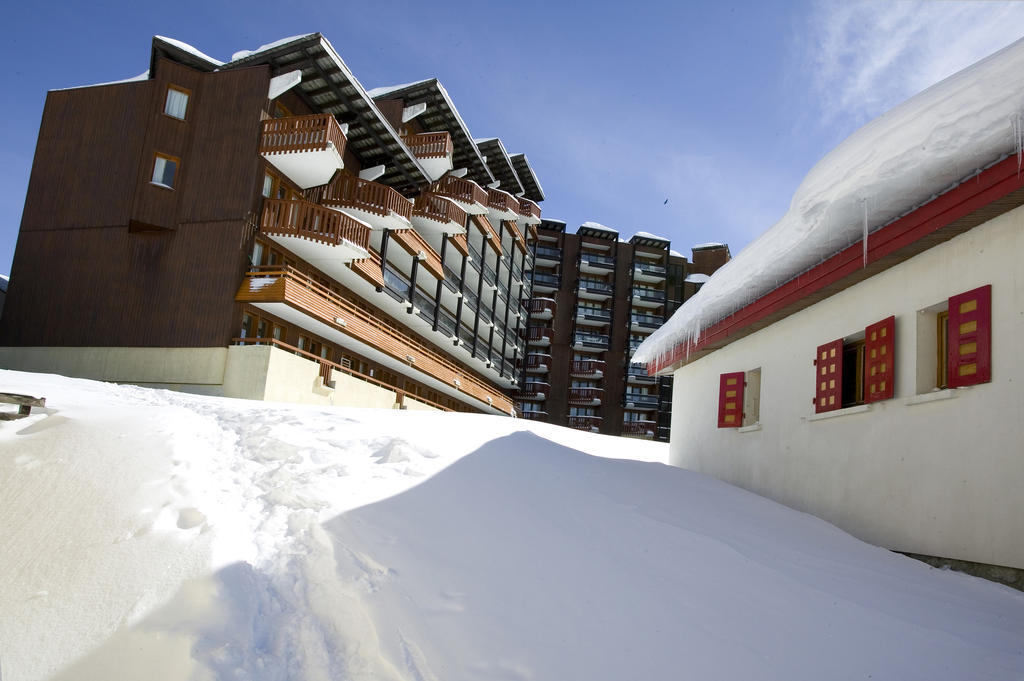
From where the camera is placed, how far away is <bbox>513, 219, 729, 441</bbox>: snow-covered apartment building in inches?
2463

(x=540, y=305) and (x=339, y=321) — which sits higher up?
(x=540, y=305)

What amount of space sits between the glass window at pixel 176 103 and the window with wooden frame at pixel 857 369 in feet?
72.2

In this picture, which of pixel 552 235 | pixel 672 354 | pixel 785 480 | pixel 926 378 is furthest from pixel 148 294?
pixel 552 235

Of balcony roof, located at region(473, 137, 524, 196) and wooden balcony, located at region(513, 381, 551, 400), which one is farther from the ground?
balcony roof, located at region(473, 137, 524, 196)

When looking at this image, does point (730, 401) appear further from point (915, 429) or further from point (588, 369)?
point (588, 369)

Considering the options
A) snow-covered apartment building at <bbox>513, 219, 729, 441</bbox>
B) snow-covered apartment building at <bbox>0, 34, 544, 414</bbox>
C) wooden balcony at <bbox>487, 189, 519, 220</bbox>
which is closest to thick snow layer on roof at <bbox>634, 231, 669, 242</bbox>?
snow-covered apartment building at <bbox>513, 219, 729, 441</bbox>

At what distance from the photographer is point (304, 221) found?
24.2 metres

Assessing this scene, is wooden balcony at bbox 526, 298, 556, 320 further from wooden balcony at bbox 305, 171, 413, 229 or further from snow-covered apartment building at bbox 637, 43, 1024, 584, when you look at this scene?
snow-covered apartment building at bbox 637, 43, 1024, 584

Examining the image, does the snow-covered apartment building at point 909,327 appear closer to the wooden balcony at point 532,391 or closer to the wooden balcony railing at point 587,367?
the wooden balcony at point 532,391

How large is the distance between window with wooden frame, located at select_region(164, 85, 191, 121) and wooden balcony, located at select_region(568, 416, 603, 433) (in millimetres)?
43380

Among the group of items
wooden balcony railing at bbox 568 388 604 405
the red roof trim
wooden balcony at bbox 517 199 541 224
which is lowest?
the red roof trim

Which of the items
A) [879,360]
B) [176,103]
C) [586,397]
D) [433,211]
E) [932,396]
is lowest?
[932,396]

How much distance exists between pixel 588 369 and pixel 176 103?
144 ft

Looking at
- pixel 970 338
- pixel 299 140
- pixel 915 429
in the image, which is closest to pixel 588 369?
pixel 299 140
